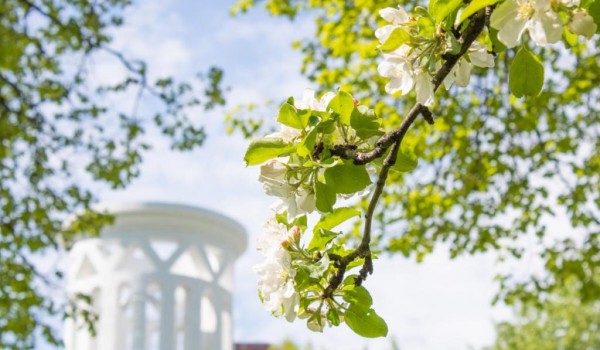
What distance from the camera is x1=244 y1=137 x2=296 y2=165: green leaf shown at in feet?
4.44

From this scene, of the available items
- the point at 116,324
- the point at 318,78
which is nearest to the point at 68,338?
the point at 116,324

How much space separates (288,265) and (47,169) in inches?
233

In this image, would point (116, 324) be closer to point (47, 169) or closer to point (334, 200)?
point (47, 169)

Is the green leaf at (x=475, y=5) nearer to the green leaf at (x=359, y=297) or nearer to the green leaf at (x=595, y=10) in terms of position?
the green leaf at (x=595, y=10)

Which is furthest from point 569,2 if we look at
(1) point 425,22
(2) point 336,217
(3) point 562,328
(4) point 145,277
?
(3) point 562,328

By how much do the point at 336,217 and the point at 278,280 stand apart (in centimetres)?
18

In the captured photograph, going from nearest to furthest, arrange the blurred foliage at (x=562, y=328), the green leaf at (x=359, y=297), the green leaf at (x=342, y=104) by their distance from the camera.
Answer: the green leaf at (x=342, y=104) < the green leaf at (x=359, y=297) < the blurred foliage at (x=562, y=328)

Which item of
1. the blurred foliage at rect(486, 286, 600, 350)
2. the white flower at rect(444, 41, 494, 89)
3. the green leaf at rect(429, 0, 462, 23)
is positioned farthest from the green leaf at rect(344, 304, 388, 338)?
the blurred foliage at rect(486, 286, 600, 350)

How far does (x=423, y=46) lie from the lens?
137 centimetres

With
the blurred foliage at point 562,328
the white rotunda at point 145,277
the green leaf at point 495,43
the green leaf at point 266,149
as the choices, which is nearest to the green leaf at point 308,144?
the green leaf at point 266,149

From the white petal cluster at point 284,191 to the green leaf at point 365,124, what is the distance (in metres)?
0.14

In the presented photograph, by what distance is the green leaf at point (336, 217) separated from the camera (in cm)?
150

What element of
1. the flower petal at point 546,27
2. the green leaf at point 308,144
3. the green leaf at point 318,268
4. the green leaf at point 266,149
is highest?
the flower petal at point 546,27

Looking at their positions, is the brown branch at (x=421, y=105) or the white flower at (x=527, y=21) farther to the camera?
the brown branch at (x=421, y=105)
